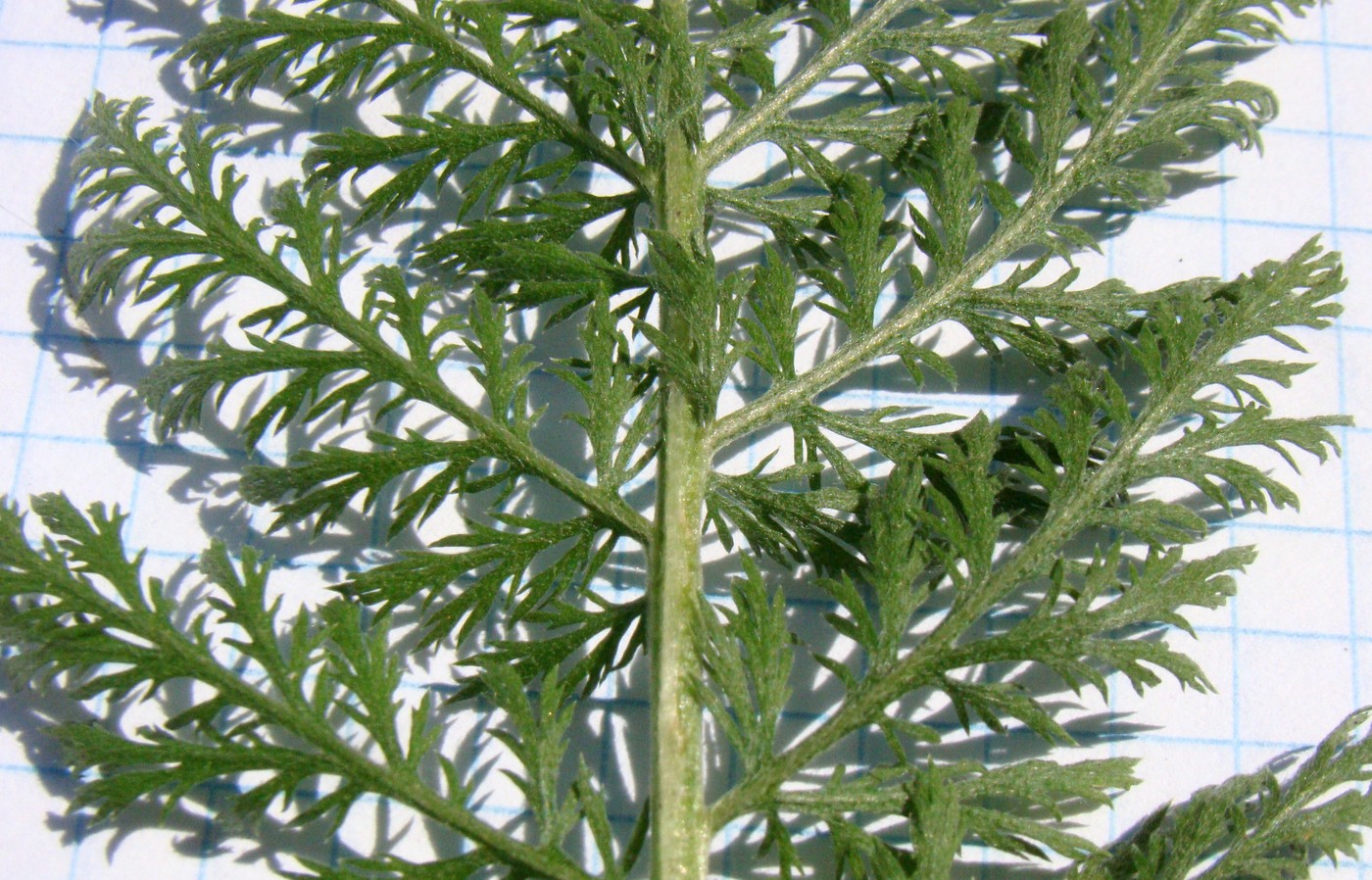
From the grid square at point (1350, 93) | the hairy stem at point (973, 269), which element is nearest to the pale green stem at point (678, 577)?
the hairy stem at point (973, 269)

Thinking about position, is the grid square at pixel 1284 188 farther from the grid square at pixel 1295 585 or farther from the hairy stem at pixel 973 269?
the grid square at pixel 1295 585

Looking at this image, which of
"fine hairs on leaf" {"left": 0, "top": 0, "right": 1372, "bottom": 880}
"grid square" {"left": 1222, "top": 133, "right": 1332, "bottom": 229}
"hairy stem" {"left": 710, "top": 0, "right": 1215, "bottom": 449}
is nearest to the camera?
"fine hairs on leaf" {"left": 0, "top": 0, "right": 1372, "bottom": 880}

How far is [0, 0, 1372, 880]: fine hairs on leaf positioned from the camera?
266 cm

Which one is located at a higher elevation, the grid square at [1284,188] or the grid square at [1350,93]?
the grid square at [1350,93]

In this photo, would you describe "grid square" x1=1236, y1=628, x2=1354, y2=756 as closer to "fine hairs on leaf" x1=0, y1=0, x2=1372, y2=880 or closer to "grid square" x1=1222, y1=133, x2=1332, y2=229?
"fine hairs on leaf" x1=0, y1=0, x2=1372, y2=880

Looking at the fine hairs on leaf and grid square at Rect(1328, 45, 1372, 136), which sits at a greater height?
grid square at Rect(1328, 45, 1372, 136)

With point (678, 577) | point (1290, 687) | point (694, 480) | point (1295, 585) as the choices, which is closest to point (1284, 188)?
point (1295, 585)

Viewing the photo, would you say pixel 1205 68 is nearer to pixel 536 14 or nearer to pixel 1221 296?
pixel 1221 296

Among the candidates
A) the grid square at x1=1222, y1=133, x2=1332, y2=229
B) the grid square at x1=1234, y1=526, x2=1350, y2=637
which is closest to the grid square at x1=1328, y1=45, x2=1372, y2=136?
the grid square at x1=1222, y1=133, x2=1332, y2=229

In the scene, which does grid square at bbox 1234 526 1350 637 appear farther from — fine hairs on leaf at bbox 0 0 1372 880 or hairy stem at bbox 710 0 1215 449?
hairy stem at bbox 710 0 1215 449

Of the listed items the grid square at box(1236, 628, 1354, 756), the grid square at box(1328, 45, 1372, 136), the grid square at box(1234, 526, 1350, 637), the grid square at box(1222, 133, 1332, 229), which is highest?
the grid square at box(1328, 45, 1372, 136)

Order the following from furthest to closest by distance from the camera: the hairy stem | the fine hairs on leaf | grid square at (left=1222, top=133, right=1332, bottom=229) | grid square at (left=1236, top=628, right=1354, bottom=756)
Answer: grid square at (left=1222, top=133, right=1332, bottom=229) → grid square at (left=1236, top=628, right=1354, bottom=756) → the hairy stem → the fine hairs on leaf

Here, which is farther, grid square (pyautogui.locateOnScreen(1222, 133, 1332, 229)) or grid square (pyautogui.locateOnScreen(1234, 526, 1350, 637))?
grid square (pyautogui.locateOnScreen(1222, 133, 1332, 229))

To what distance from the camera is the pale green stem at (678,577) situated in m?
2.75
